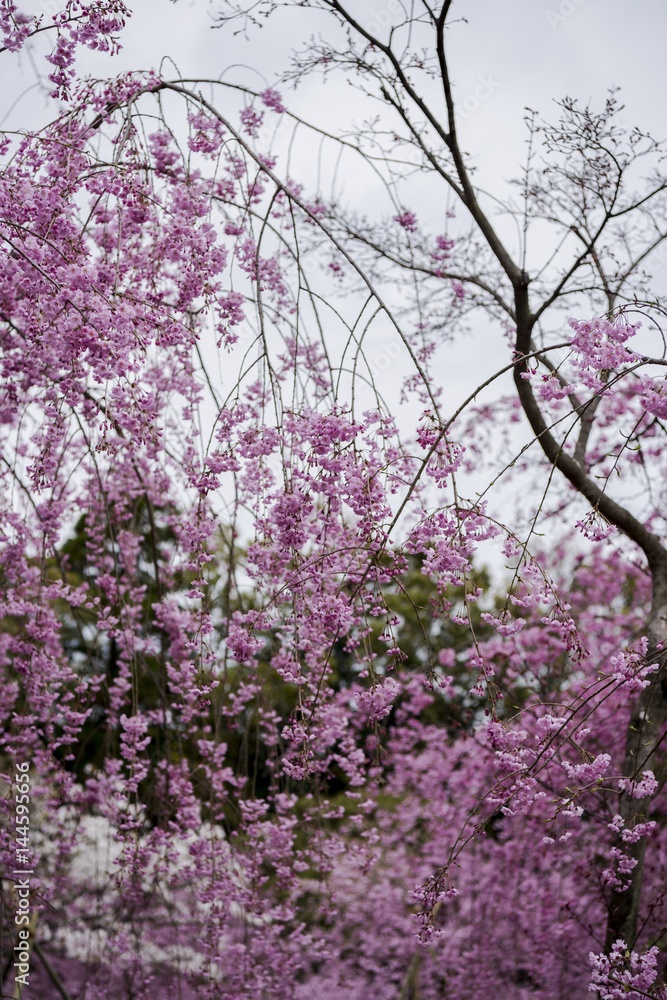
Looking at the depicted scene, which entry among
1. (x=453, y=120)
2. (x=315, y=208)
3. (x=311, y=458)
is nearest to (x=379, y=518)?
(x=311, y=458)

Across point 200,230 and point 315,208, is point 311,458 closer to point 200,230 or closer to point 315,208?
point 200,230

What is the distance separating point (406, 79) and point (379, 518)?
7.60 ft

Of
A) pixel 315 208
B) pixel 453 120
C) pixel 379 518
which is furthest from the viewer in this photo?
pixel 315 208

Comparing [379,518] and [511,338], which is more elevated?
[511,338]

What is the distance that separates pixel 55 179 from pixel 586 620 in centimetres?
508

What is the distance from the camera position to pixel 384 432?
2.84m

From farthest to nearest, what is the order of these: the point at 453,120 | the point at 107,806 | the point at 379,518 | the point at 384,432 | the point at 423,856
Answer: the point at 423,856
the point at 107,806
the point at 453,120
the point at 384,432
the point at 379,518

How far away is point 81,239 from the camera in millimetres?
3146

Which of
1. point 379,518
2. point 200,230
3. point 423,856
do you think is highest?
point 200,230

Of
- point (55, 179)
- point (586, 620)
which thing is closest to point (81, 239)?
point (55, 179)

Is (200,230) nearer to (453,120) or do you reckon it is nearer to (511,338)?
(453,120)

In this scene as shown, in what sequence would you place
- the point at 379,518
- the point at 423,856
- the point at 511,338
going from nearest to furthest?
the point at 379,518, the point at 511,338, the point at 423,856

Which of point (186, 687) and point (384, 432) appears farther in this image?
point (186, 687)

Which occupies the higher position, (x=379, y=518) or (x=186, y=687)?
(x=379, y=518)
